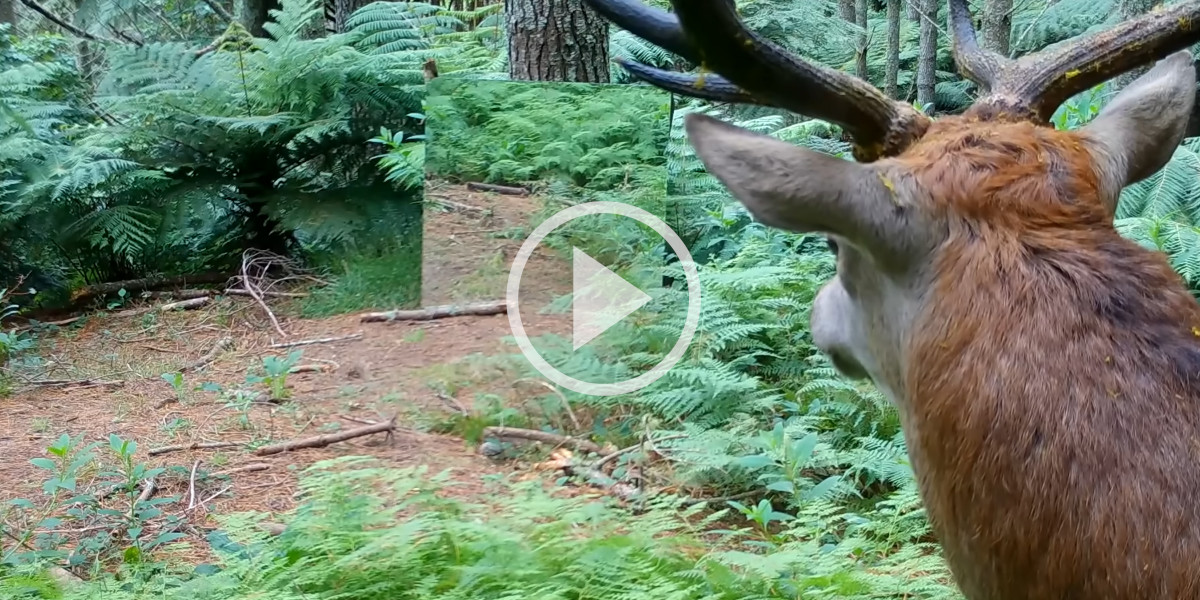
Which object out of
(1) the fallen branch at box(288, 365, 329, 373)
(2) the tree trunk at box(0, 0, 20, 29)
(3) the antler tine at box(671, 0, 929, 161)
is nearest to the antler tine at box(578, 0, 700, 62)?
(3) the antler tine at box(671, 0, 929, 161)

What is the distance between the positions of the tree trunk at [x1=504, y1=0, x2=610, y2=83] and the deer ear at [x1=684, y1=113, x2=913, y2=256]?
3.71 m

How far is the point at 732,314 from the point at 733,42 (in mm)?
3613

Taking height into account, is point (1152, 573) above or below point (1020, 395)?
below

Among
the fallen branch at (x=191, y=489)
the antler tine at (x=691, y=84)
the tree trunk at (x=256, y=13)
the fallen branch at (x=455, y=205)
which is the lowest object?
the fallen branch at (x=191, y=489)

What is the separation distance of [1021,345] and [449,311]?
13.5ft

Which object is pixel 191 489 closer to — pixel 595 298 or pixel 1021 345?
pixel 595 298

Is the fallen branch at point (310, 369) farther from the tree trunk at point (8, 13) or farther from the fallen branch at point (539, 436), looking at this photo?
the tree trunk at point (8, 13)

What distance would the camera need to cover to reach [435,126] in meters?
5.52

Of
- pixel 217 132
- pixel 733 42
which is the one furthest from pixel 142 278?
pixel 733 42

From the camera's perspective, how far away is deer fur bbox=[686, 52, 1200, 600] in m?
1.70

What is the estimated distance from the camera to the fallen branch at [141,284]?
328 inches

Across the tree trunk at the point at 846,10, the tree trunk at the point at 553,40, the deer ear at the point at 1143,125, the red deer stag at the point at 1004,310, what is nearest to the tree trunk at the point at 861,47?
the tree trunk at the point at 846,10

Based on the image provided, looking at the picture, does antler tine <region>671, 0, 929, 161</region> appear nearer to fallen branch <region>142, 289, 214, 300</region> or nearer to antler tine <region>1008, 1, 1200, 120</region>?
antler tine <region>1008, 1, 1200, 120</region>

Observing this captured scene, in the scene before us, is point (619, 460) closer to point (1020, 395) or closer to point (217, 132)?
point (1020, 395)
